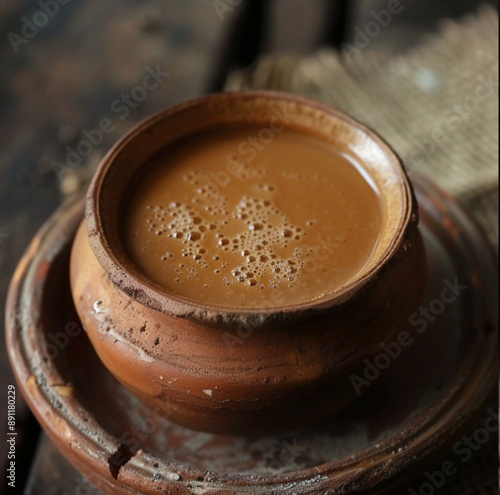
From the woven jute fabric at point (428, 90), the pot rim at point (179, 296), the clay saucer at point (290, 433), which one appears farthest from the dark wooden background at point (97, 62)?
the pot rim at point (179, 296)

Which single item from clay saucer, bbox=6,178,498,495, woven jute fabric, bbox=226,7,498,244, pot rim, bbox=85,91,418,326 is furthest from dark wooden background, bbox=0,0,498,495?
pot rim, bbox=85,91,418,326

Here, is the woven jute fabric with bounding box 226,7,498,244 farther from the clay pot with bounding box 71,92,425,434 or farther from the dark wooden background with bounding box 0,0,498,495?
the clay pot with bounding box 71,92,425,434

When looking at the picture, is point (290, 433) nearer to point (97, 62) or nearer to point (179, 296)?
point (179, 296)

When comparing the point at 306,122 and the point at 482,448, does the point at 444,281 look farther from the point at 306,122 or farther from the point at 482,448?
the point at 306,122

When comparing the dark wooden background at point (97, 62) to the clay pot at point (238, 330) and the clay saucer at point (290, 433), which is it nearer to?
the clay saucer at point (290, 433)

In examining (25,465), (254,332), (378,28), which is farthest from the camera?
(378,28)

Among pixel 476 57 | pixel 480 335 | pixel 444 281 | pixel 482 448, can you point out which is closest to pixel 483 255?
pixel 444 281

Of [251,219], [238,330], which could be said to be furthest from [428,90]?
[238,330]
